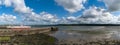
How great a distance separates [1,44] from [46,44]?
651 centimetres

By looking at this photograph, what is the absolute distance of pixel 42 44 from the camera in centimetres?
2866

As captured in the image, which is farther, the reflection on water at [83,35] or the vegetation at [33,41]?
the reflection on water at [83,35]

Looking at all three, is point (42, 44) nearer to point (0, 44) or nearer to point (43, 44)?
point (43, 44)

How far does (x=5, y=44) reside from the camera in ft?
85.0

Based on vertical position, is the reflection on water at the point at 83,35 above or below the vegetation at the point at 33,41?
below

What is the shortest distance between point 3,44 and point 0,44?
598 millimetres

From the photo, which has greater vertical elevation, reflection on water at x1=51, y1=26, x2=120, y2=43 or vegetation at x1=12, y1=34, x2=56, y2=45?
vegetation at x1=12, y1=34, x2=56, y2=45

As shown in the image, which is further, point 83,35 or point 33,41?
point 83,35

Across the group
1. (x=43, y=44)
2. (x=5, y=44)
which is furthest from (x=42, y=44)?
(x=5, y=44)

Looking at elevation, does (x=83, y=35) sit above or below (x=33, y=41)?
below

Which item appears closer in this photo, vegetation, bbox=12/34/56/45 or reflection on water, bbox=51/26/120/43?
vegetation, bbox=12/34/56/45

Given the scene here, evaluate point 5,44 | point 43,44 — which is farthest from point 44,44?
point 5,44

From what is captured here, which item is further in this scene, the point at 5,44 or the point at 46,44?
the point at 46,44

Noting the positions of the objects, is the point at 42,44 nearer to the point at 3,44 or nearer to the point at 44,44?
the point at 44,44
